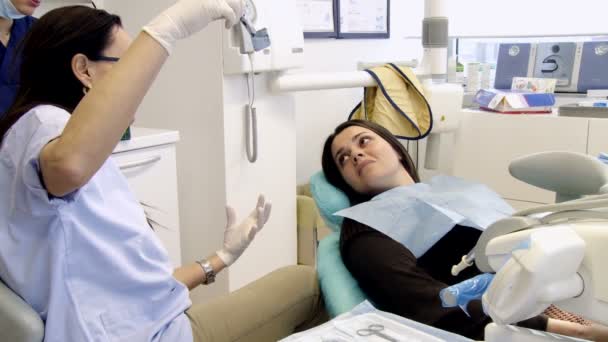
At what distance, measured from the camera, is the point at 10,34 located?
1.85 meters

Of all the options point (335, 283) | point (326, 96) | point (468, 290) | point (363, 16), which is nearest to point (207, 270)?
point (335, 283)

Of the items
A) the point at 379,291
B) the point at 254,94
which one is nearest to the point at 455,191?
the point at 379,291

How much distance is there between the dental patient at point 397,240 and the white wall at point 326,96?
1.26 meters

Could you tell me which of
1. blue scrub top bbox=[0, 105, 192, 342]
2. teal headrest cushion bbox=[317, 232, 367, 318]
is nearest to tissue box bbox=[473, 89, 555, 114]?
teal headrest cushion bbox=[317, 232, 367, 318]

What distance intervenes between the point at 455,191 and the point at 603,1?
6.17 feet

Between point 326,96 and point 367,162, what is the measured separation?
1.54m

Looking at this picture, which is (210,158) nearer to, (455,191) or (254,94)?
(254,94)

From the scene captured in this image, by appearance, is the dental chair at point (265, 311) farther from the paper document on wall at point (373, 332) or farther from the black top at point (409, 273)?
the paper document on wall at point (373, 332)

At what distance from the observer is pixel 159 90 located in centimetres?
240

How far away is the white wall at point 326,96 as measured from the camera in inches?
126

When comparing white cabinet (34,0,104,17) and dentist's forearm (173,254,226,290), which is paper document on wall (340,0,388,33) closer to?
white cabinet (34,0,104,17)

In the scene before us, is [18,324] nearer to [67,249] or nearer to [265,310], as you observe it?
[67,249]

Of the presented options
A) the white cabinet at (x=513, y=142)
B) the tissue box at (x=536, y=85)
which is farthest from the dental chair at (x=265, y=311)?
the tissue box at (x=536, y=85)

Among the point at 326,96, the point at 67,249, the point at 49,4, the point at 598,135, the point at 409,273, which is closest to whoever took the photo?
the point at 67,249
